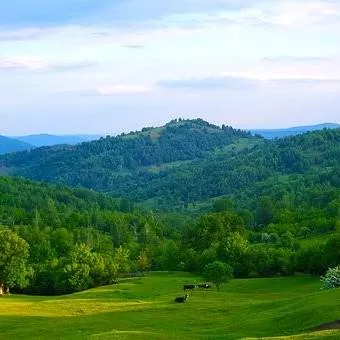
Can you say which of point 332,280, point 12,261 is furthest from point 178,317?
point 12,261

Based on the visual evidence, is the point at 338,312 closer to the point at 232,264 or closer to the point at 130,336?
the point at 130,336

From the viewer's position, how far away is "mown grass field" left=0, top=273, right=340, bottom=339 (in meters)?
51.8

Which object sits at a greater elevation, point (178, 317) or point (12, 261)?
point (12, 261)

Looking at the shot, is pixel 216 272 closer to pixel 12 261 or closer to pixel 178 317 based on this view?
pixel 178 317

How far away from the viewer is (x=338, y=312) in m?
51.4

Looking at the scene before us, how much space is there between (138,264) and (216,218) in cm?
2331

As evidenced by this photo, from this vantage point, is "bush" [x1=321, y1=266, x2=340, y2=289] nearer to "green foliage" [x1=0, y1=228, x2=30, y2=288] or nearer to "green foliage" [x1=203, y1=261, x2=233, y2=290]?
"green foliage" [x1=203, y1=261, x2=233, y2=290]

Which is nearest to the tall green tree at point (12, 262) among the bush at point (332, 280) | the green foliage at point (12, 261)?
the green foliage at point (12, 261)

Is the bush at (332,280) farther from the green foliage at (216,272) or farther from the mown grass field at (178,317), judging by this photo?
the green foliage at (216,272)

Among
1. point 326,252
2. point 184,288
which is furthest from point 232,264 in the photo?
point 184,288

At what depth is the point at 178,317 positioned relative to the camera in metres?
66.4

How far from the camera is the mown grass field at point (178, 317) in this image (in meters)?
51.8

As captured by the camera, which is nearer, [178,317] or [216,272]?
[178,317]

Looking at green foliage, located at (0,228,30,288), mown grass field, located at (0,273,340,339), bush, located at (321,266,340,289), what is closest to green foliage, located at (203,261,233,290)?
mown grass field, located at (0,273,340,339)
